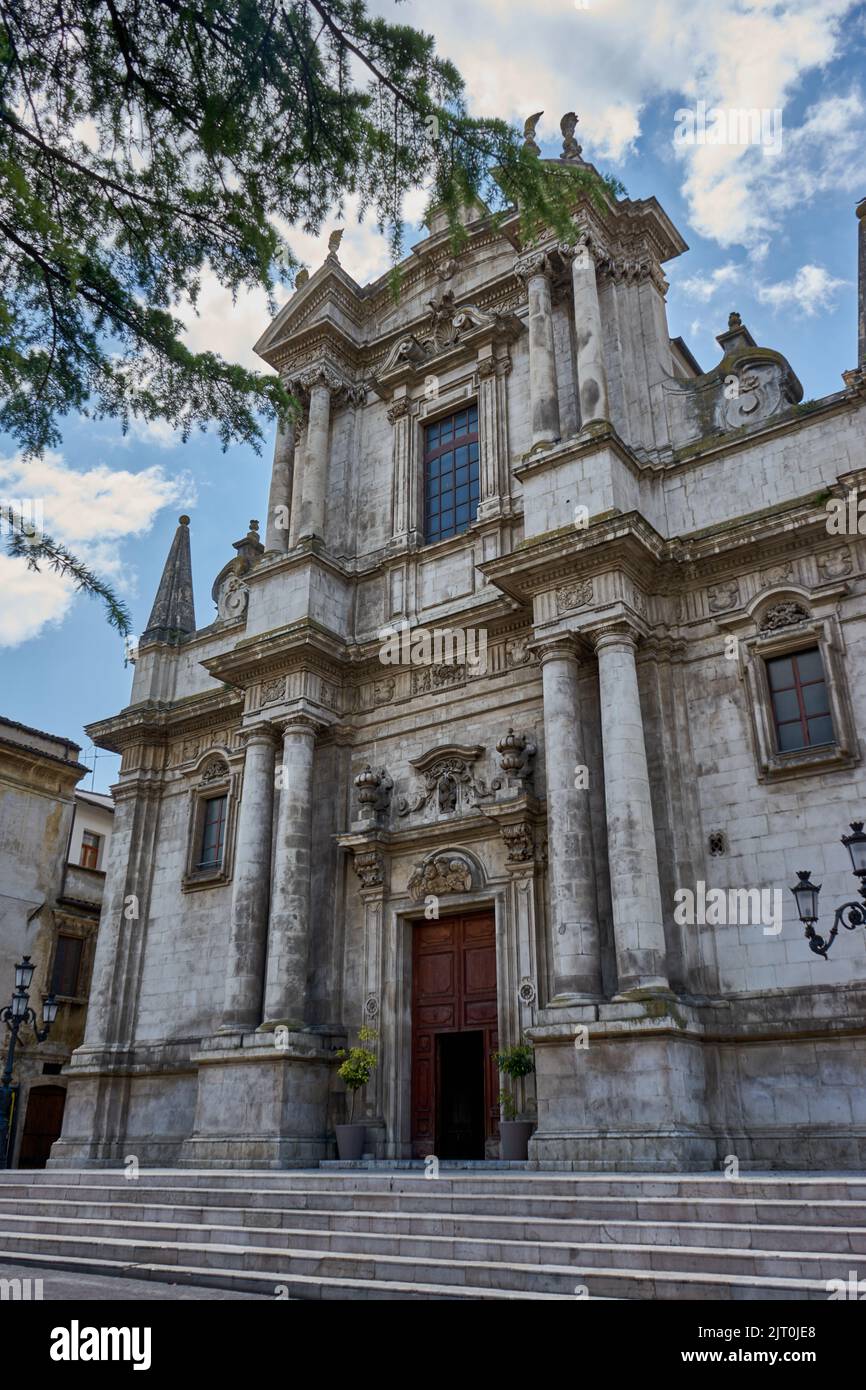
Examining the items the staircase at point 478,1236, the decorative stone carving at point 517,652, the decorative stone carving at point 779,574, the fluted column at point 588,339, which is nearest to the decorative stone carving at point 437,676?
the decorative stone carving at point 517,652

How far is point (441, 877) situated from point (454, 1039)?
2.39 m

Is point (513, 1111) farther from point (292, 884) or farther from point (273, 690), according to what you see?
point (273, 690)

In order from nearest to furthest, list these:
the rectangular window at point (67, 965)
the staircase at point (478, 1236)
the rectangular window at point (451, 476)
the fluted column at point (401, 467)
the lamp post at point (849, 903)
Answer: the staircase at point (478, 1236), the lamp post at point (849, 903), the rectangular window at point (451, 476), the fluted column at point (401, 467), the rectangular window at point (67, 965)

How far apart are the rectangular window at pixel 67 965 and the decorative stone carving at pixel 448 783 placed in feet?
46.9

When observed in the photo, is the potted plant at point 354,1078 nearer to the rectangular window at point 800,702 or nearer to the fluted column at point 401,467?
the rectangular window at point 800,702

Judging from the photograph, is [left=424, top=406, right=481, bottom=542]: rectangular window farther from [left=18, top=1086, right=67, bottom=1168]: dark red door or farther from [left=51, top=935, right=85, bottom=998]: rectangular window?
[left=18, top=1086, right=67, bottom=1168]: dark red door

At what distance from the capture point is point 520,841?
14.8 metres

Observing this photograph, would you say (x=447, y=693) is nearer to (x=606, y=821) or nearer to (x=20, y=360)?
(x=606, y=821)

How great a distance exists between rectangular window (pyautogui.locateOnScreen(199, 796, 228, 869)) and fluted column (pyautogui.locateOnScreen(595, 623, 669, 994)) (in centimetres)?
863

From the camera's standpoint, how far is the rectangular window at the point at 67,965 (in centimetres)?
2655

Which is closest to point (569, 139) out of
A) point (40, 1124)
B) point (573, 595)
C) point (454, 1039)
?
point (573, 595)
